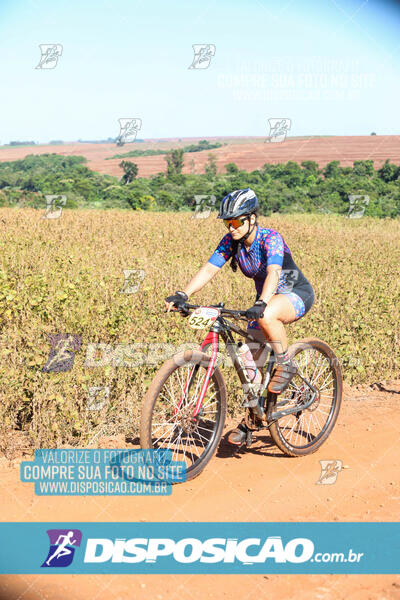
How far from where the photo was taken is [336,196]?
28.5 meters

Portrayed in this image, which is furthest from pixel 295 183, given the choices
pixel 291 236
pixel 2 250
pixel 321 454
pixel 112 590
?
pixel 112 590

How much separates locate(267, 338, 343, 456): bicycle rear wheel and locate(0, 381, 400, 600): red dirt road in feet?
0.48

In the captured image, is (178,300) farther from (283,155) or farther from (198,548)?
(283,155)

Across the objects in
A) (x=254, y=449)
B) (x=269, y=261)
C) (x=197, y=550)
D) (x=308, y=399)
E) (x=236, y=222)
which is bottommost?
(x=254, y=449)

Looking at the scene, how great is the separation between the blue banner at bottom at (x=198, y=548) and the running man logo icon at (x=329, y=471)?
0.69m

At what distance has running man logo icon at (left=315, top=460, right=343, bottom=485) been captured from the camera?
443 cm

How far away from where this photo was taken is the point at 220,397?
176 inches

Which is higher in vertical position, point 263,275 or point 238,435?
point 263,275

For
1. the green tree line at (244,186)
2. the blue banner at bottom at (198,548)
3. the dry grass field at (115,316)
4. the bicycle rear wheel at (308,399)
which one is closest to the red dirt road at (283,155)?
the green tree line at (244,186)

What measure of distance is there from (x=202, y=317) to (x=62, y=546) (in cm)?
172

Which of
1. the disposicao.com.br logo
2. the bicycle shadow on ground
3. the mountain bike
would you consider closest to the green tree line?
the bicycle shadow on ground

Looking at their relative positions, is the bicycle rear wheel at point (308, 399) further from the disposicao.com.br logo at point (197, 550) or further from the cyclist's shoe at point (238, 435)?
the disposicao.com.br logo at point (197, 550)

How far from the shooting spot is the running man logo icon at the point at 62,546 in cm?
331

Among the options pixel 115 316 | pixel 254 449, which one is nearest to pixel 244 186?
pixel 115 316
